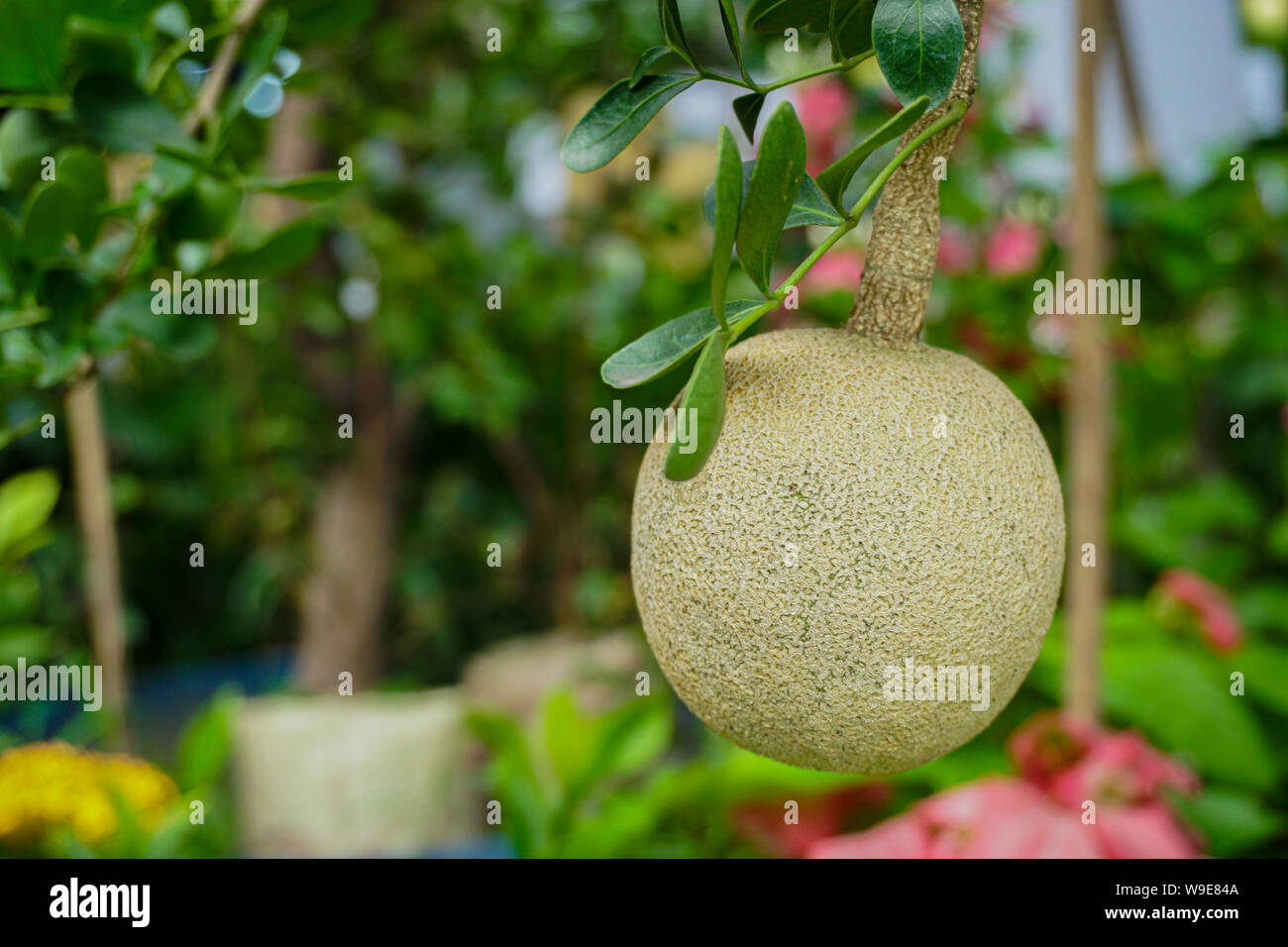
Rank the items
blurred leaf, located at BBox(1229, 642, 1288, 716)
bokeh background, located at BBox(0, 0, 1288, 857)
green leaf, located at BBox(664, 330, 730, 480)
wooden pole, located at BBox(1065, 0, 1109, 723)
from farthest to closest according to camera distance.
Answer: blurred leaf, located at BBox(1229, 642, 1288, 716) → wooden pole, located at BBox(1065, 0, 1109, 723) → bokeh background, located at BBox(0, 0, 1288, 857) → green leaf, located at BBox(664, 330, 730, 480)

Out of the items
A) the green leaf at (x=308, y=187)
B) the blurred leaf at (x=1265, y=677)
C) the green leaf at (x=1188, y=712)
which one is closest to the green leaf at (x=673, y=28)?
the green leaf at (x=308, y=187)

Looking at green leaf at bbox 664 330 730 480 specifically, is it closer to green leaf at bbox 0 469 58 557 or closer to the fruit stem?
the fruit stem

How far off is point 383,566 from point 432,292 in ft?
1.80

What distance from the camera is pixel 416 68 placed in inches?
73.5

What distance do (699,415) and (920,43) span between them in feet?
0.28

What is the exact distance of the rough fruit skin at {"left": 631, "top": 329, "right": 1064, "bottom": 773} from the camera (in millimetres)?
202

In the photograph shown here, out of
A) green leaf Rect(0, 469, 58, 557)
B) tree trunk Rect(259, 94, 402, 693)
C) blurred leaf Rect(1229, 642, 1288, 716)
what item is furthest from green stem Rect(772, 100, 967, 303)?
tree trunk Rect(259, 94, 402, 693)

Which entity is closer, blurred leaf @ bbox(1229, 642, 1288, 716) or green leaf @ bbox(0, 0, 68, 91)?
green leaf @ bbox(0, 0, 68, 91)

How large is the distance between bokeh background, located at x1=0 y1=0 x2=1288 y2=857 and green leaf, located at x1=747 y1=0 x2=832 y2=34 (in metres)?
0.18

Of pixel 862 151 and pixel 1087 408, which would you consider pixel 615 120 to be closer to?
pixel 862 151

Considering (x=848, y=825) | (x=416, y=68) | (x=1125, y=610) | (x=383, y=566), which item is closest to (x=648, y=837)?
(x=848, y=825)

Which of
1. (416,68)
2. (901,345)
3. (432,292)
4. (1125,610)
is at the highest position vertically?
(416,68)

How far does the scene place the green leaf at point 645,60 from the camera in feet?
0.72
